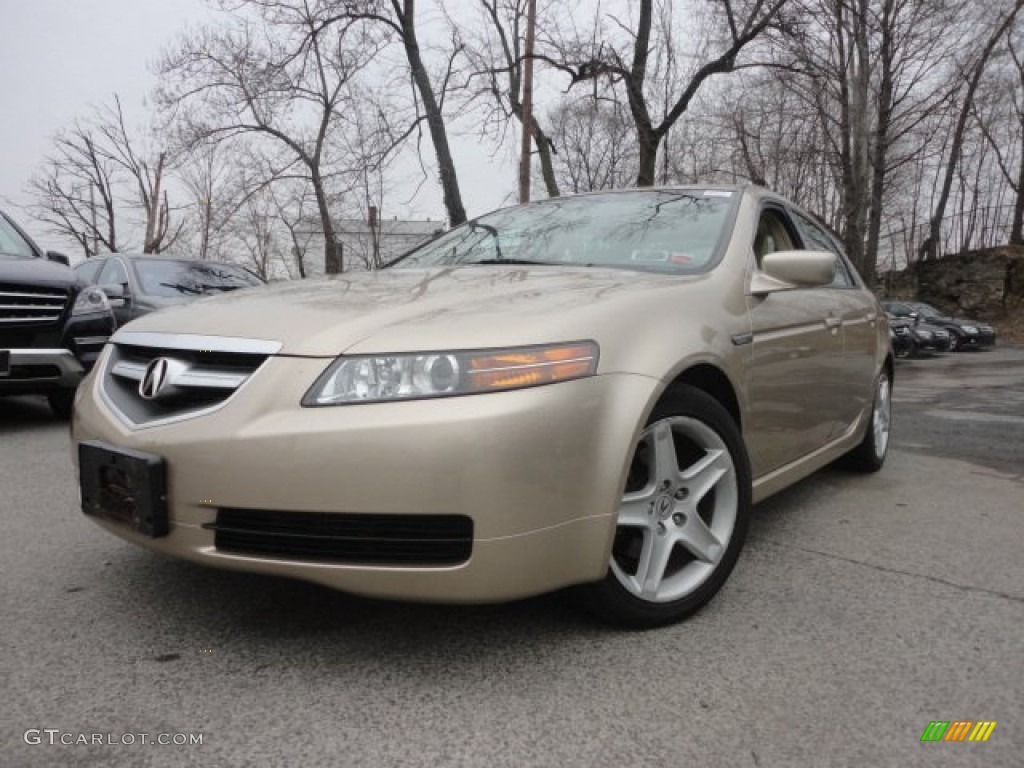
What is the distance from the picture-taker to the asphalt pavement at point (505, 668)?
1.57 metres

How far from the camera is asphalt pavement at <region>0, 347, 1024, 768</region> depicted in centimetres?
157

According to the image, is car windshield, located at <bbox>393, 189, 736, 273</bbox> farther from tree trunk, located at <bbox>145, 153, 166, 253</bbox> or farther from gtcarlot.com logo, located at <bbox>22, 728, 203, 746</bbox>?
tree trunk, located at <bbox>145, 153, 166, 253</bbox>

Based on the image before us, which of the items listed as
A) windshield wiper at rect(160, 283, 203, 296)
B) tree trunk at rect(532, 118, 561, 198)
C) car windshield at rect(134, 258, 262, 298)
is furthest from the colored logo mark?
tree trunk at rect(532, 118, 561, 198)

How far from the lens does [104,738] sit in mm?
1568

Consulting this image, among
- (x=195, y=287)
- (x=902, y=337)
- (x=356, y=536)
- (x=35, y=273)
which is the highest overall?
(x=35, y=273)

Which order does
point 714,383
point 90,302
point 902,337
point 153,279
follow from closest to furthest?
point 714,383 < point 90,302 < point 153,279 < point 902,337

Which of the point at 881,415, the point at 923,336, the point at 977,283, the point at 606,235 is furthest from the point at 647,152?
the point at 977,283

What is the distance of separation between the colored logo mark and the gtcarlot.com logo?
5.23 ft

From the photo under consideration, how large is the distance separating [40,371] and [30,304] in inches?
18.1

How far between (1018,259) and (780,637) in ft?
106

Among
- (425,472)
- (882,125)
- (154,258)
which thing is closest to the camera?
(425,472)

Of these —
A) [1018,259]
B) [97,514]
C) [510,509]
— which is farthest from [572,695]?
[1018,259]

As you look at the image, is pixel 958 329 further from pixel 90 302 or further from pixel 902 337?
pixel 90 302

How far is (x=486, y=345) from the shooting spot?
1.81 m
